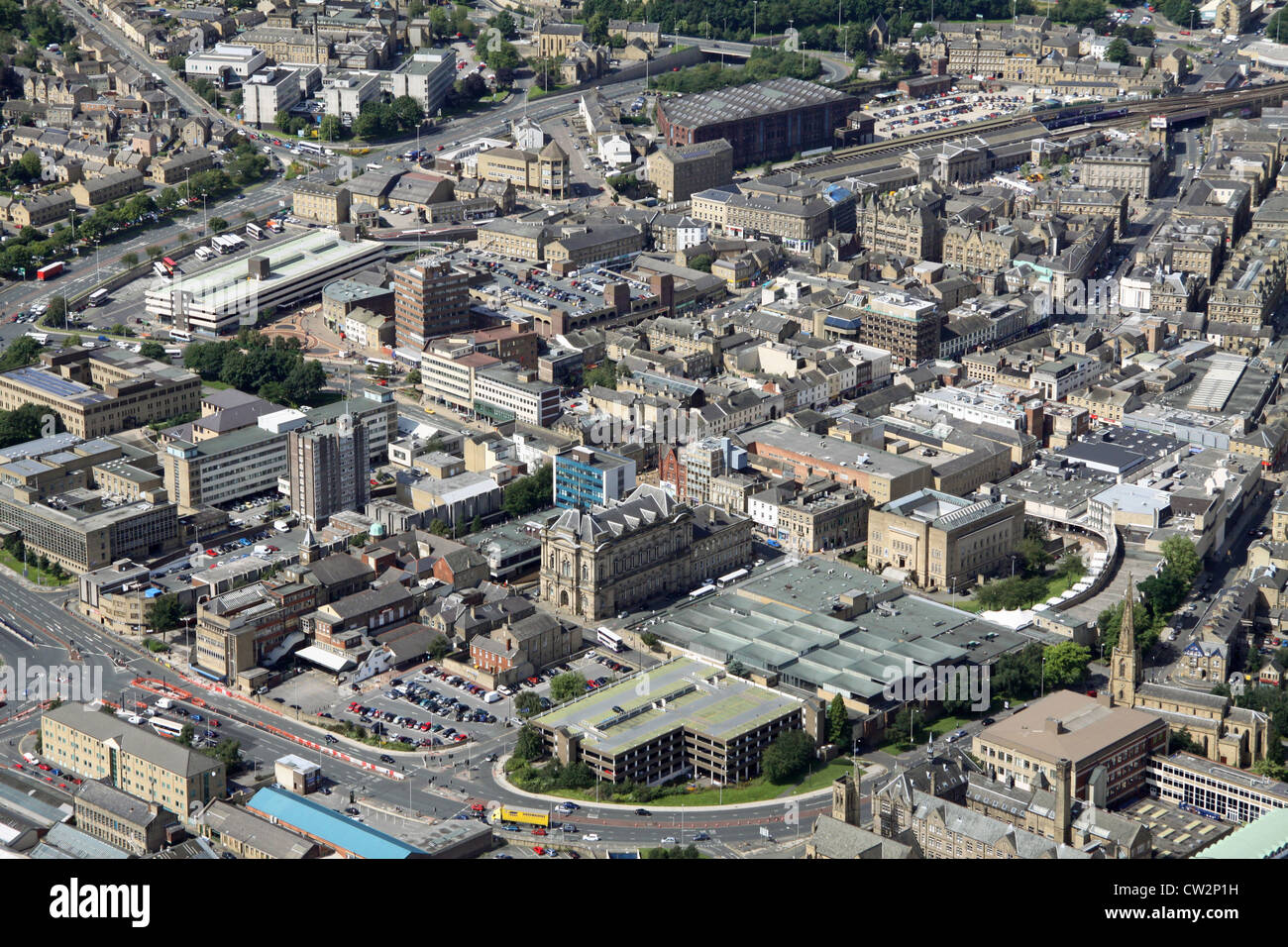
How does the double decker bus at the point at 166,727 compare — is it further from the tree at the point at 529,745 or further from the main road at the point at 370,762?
the tree at the point at 529,745

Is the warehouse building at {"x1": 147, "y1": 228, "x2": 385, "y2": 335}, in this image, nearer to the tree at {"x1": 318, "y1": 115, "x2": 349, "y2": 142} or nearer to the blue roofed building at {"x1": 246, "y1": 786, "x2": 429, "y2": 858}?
the tree at {"x1": 318, "y1": 115, "x2": 349, "y2": 142}

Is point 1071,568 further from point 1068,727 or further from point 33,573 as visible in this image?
point 33,573

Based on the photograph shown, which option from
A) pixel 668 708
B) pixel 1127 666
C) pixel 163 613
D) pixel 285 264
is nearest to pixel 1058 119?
pixel 285 264

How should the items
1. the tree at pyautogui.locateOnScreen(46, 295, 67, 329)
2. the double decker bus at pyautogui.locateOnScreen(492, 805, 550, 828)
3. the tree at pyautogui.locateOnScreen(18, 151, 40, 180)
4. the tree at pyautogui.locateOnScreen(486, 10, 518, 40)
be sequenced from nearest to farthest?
the double decker bus at pyautogui.locateOnScreen(492, 805, 550, 828) → the tree at pyautogui.locateOnScreen(46, 295, 67, 329) → the tree at pyautogui.locateOnScreen(18, 151, 40, 180) → the tree at pyautogui.locateOnScreen(486, 10, 518, 40)

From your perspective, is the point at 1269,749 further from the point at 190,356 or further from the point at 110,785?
the point at 190,356

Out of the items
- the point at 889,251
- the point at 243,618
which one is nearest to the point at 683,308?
the point at 889,251

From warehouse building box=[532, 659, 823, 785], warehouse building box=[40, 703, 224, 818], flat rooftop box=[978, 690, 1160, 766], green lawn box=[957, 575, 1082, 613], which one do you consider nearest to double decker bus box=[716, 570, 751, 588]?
green lawn box=[957, 575, 1082, 613]

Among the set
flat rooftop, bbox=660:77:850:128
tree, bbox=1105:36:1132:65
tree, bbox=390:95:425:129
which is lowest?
tree, bbox=390:95:425:129

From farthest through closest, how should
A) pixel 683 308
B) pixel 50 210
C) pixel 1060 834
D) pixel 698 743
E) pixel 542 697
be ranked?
pixel 50 210 → pixel 683 308 → pixel 542 697 → pixel 698 743 → pixel 1060 834
